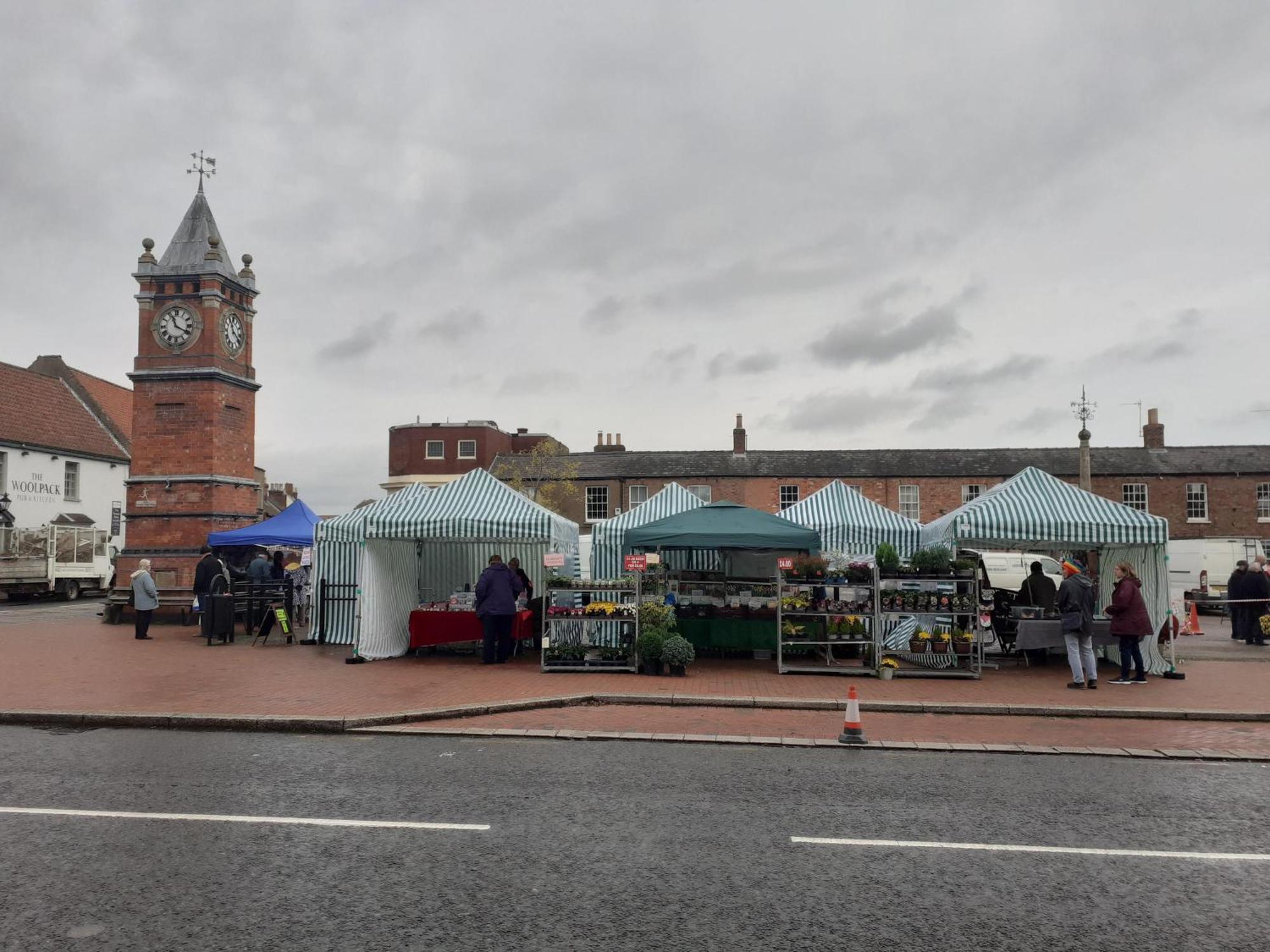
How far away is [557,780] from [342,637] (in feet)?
42.0

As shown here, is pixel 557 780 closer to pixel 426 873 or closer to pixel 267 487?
pixel 426 873

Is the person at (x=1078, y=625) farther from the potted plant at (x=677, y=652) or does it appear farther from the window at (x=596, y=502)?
the window at (x=596, y=502)

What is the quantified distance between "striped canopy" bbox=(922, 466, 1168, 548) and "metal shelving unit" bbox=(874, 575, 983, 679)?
1.03m

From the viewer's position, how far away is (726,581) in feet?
57.4

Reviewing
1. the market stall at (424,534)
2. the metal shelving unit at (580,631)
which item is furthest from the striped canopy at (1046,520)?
the market stall at (424,534)

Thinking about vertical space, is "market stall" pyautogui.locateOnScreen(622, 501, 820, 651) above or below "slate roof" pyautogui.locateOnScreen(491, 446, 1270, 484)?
below

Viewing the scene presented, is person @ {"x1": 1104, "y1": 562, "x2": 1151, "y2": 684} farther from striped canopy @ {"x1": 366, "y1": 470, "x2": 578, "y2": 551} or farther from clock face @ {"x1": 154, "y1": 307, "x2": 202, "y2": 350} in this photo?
clock face @ {"x1": 154, "y1": 307, "x2": 202, "y2": 350}

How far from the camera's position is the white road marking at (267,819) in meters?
6.49

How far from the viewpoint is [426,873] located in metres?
5.50

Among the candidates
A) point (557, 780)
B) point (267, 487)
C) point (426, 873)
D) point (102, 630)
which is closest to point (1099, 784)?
point (557, 780)

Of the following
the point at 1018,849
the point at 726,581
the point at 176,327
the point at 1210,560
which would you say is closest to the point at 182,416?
the point at 176,327

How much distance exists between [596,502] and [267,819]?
151ft

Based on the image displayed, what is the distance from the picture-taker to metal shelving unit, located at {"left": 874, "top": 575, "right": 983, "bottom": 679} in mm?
14625

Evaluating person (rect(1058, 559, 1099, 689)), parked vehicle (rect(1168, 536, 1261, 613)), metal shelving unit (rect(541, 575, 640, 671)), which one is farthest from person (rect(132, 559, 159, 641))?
parked vehicle (rect(1168, 536, 1261, 613))
